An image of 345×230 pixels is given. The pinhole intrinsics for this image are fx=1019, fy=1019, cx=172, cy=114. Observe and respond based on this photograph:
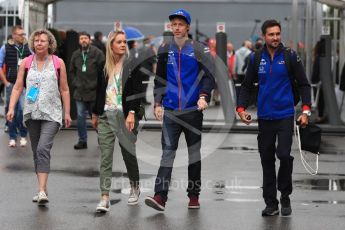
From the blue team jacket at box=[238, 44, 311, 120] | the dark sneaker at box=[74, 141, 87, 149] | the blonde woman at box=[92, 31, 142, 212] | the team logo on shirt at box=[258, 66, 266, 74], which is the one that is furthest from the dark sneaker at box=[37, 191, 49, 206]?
the dark sneaker at box=[74, 141, 87, 149]

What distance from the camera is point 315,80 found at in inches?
854

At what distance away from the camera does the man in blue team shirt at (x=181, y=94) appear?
988 cm

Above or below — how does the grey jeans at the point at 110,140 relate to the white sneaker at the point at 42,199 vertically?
above

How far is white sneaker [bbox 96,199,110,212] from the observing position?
973 cm

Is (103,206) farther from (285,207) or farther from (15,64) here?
(15,64)

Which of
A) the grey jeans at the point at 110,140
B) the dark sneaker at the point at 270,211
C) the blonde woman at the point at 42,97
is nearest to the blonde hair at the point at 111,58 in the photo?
the grey jeans at the point at 110,140

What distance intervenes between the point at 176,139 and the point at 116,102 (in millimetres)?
708

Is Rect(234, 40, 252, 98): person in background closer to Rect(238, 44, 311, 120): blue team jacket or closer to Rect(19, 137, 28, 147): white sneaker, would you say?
Rect(19, 137, 28, 147): white sneaker

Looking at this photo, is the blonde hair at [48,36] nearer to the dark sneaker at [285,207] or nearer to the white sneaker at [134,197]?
the white sneaker at [134,197]

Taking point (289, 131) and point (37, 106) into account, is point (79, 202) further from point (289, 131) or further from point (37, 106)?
point (289, 131)

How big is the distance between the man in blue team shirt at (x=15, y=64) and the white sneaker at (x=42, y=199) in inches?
222

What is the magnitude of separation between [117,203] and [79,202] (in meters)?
0.39

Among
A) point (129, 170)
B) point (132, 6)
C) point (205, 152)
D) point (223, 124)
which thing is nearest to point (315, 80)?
point (223, 124)

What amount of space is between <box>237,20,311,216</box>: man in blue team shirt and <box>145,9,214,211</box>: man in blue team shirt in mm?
473
